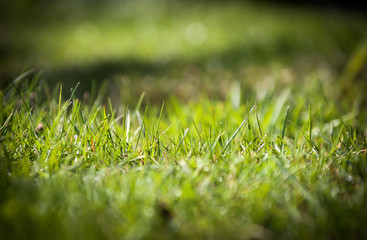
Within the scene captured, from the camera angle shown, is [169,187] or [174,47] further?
[174,47]

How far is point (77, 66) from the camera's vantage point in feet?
11.1

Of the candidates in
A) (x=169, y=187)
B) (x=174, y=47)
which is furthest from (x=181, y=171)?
(x=174, y=47)

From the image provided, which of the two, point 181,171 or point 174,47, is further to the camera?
point 174,47

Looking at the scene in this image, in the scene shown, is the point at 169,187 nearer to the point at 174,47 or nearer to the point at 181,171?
the point at 181,171

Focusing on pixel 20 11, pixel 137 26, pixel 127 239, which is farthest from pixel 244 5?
pixel 127 239

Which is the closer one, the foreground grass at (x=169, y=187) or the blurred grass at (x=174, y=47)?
the foreground grass at (x=169, y=187)

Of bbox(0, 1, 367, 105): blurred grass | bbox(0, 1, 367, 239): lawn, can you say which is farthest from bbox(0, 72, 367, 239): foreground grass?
bbox(0, 1, 367, 105): blurred grass

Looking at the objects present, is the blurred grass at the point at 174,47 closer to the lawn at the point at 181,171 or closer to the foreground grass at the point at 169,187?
the lawn at the point at 181,171

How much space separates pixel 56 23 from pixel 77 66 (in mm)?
3496

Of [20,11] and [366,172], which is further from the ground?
[20,11]

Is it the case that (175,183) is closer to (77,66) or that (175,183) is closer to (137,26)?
(77,66)

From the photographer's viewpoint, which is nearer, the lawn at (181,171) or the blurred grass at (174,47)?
the lawn at (181,171)

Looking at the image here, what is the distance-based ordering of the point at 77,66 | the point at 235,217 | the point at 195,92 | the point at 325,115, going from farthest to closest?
the point at 77,66 → the point at 195,92 → the point at 325,115 → the point at 235,217

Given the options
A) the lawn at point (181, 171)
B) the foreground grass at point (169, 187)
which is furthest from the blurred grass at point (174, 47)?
the foreground grass at point (169, 187)
